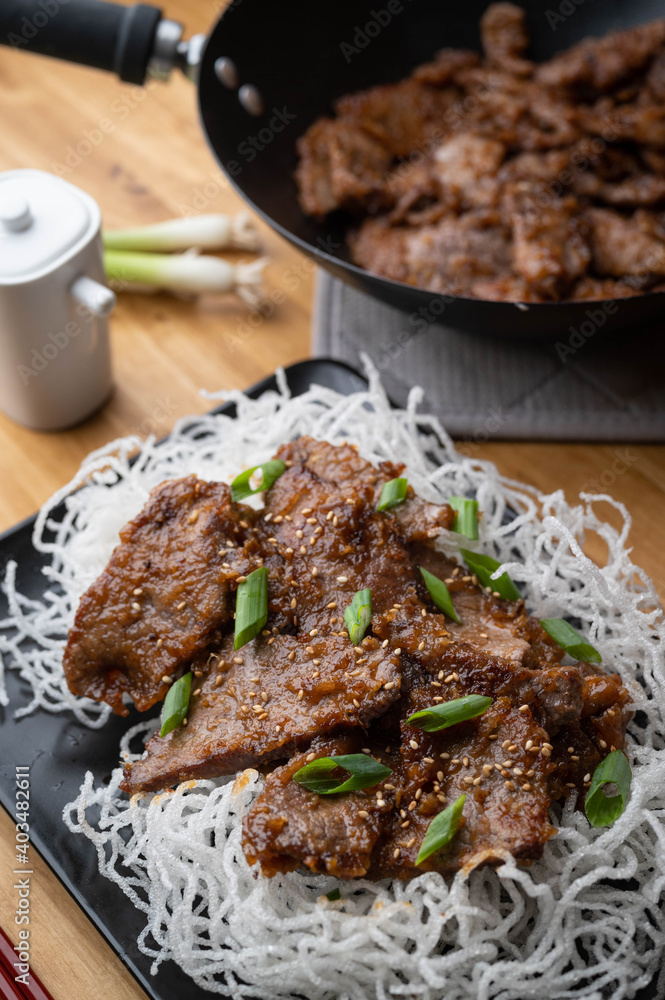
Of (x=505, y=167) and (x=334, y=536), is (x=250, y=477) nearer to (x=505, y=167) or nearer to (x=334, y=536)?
(x=334, y=536)

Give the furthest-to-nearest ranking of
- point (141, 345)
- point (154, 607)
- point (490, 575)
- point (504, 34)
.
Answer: point (504, 34) → point (141, 345) → point (490, 575) → point (154, 607)

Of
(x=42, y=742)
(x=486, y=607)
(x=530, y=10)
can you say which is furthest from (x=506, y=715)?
(x=530, y=10)

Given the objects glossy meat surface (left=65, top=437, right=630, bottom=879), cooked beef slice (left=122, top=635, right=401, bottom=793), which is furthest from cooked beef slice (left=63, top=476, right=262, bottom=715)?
cooked beef slice (left=122, top=635, right=401, bottom=793)

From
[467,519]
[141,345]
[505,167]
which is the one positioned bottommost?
[141,345]

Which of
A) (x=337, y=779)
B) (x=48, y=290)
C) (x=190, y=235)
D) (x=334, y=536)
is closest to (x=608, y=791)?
(x=337, y=779)

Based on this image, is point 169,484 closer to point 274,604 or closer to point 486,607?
point 274,604

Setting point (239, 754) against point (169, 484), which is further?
point (169, 484)
